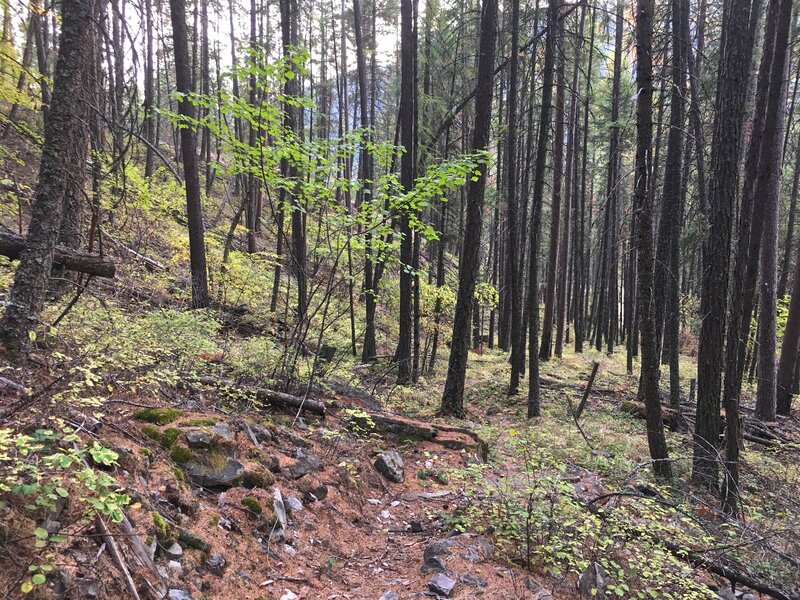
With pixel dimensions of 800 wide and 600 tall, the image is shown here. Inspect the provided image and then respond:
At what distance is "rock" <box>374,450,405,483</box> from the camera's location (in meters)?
6.11

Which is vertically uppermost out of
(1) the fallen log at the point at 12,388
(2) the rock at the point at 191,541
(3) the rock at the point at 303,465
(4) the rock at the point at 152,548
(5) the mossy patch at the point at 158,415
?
(1) the fallen log at the point at 12,388

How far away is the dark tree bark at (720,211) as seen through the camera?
640cm

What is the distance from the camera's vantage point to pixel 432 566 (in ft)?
12.8

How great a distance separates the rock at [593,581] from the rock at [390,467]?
2.81 meters

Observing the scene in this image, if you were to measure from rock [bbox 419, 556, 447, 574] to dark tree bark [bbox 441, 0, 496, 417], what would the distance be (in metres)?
5.33

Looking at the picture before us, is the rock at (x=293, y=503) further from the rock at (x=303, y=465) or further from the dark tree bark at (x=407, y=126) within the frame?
the dark tree bark at (x=407, y=126)

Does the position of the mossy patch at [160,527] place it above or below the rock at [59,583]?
below

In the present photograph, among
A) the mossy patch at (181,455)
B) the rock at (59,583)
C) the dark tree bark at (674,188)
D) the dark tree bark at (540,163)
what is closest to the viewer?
the rock at (59,583)

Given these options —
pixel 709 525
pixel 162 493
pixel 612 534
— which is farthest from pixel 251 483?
pixel 709 525

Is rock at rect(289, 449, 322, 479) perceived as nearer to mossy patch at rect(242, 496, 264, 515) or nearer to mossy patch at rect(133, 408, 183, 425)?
mossy patch at rect(242, 496, 264, 515)

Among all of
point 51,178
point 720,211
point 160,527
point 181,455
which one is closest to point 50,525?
point 160,527

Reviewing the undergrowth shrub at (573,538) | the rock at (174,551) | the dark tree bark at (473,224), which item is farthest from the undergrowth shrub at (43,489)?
the dark tree bark at (473,224)

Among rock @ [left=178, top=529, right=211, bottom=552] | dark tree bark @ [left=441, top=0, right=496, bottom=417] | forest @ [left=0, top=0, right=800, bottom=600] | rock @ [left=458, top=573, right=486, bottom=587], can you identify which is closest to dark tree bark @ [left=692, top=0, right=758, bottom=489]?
forest @ [left=0, top=0, right=800, bottom=600]

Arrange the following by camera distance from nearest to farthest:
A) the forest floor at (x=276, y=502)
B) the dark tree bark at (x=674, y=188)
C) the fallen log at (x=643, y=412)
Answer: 1. the forest floor at (x=276, y=502)
2. the dark tree bark at (x=674, y=188)
3. the fallen log at (x=643, y=412)
